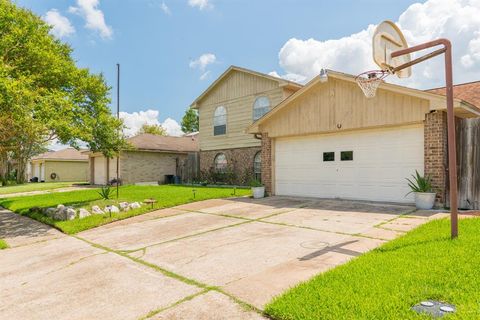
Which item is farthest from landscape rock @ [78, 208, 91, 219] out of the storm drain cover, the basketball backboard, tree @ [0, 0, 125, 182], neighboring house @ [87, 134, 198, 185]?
neighboring house @ [87, 134, 198, 185]

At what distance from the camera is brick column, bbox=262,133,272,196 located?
13656mm

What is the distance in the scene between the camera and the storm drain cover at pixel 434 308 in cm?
292

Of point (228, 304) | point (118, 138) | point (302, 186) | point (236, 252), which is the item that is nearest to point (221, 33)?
point (118, 138)

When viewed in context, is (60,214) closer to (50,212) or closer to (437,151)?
(50,212)

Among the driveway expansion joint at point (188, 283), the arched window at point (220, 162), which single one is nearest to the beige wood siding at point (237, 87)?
the arched window at point (220, 162)

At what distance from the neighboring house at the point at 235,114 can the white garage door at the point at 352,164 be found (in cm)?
601

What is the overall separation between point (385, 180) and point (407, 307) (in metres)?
7.88

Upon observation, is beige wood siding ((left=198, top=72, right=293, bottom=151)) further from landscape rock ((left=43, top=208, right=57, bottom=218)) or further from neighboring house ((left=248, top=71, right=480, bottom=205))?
landscape rock ((left=43, top=208, right=57, bottom=218))

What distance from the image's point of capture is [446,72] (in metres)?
5.46

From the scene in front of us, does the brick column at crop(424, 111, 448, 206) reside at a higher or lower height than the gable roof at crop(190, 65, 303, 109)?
lower

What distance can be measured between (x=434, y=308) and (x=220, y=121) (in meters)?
Answer: 19.5

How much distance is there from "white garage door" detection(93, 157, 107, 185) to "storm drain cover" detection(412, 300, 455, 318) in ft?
86.5

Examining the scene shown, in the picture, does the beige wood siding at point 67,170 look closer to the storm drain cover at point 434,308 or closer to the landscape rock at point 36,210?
the landscape rock at point 36,210

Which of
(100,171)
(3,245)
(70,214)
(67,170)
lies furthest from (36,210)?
(67,170)
